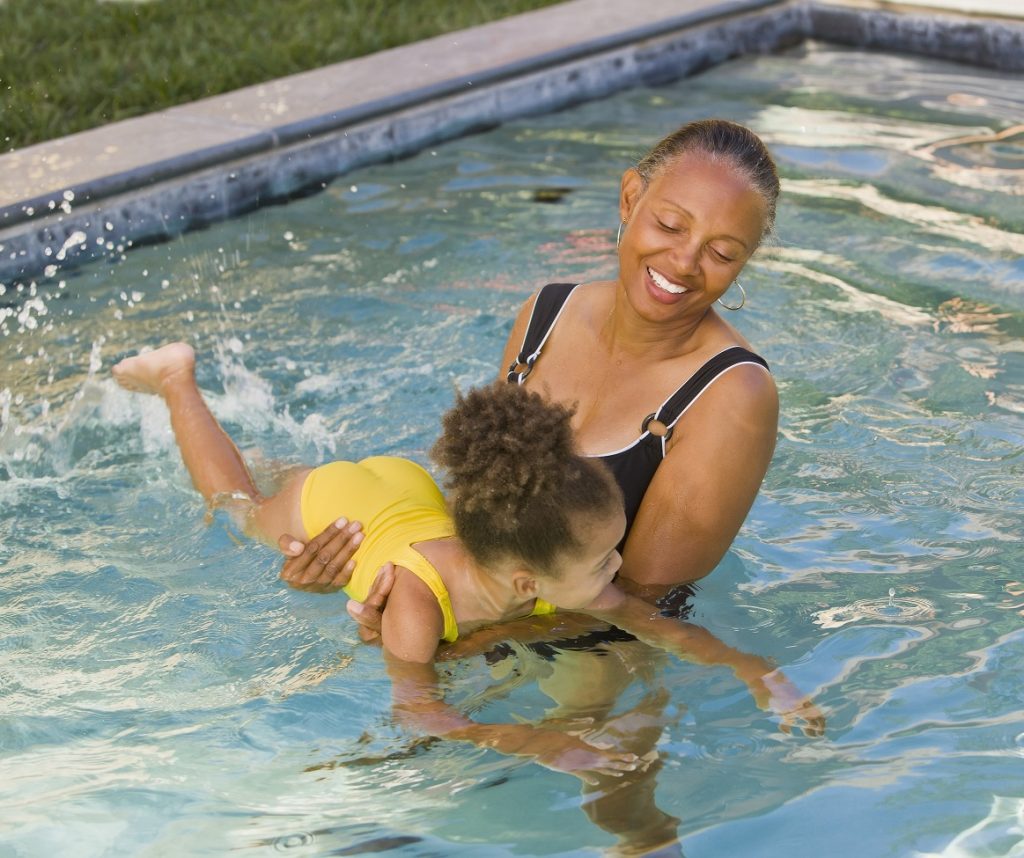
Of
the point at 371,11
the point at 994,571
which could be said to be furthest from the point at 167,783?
the point at 371,11

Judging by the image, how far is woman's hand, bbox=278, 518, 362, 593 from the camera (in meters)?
3.78

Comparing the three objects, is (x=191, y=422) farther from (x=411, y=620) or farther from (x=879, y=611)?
(x=879, y=611)

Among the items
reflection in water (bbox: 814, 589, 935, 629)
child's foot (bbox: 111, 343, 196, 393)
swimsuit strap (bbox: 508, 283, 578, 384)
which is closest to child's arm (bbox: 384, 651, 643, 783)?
reflection in water (bbox: 814, 589, 935, 629)

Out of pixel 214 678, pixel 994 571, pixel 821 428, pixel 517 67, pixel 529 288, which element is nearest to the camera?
pixel 214 678

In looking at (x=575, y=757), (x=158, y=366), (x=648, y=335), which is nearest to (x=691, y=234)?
(x=648, y=335)

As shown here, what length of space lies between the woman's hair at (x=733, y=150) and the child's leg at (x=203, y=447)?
140 cm

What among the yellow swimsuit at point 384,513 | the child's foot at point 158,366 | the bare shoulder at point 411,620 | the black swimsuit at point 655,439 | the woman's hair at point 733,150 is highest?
the woman's hair at point 733,150

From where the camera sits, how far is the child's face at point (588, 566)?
131 inches

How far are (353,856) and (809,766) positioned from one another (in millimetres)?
1050

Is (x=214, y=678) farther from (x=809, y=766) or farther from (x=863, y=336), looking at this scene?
(x=863, y=336)

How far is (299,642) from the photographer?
3.94 meters

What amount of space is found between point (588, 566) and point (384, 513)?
26.5 inches

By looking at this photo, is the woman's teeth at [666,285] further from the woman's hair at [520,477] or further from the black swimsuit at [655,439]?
the woman's hair at [520,477]

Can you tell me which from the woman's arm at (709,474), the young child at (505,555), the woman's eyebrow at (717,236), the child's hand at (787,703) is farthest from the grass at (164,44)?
the child's hand at (787,703)
